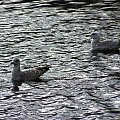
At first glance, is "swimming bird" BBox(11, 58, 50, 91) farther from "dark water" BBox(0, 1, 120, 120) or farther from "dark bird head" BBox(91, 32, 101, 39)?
"dark bird head" BBox(91, 32, 101, 39)

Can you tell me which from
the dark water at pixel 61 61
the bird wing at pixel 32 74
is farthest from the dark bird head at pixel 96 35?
the bird wing at pixel 32 74

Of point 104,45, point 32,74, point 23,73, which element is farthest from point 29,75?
Answer: point 104,45

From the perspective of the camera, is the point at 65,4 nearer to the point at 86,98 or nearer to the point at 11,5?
the point at 11,5

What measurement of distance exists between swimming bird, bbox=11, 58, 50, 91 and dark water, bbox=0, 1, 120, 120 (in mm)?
279

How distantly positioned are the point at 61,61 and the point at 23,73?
2388 mm

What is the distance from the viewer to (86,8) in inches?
1324

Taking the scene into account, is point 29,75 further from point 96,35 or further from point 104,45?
point 96,35

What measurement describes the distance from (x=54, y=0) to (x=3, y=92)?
16472mm

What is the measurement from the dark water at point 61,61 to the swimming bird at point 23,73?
11.0 inches

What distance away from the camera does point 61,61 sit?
945 inches

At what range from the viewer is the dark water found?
1883 cm

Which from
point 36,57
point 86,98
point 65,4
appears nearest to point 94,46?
point 36,57

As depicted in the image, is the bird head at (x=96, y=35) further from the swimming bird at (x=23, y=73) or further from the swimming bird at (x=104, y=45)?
the swimming bird at (x=23, y=73)

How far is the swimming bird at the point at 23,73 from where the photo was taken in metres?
22.0
